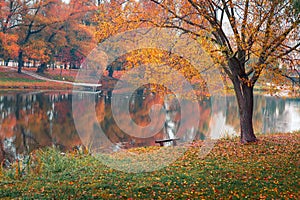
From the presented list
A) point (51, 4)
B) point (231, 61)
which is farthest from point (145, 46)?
point (51, 4)

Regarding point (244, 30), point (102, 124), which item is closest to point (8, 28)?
point (102, 124)

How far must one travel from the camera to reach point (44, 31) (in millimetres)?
41062

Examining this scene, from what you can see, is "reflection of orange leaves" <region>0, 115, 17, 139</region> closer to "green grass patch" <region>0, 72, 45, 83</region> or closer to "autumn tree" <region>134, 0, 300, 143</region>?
"autumn tree" <region>134, 0, 300, 143</region>

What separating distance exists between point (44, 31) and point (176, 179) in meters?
38.5

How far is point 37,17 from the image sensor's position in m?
37.9

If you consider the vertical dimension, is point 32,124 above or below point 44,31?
below

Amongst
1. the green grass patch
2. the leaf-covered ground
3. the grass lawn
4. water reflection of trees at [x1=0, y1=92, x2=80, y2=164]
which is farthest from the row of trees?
the leaf-covered ground

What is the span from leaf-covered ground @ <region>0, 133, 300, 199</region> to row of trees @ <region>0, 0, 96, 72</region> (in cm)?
3103

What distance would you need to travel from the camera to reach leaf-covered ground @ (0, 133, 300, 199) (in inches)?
221

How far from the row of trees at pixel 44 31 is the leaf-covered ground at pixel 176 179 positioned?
102 ft

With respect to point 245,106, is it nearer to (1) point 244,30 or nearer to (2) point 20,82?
(1) point 244,30

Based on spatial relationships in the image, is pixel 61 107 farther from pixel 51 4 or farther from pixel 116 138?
pixel 51 4

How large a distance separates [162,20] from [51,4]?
3497cm

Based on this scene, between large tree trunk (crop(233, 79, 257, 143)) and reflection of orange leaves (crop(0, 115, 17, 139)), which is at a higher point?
large tree trunk (crop(233, 79, 257, 143))
